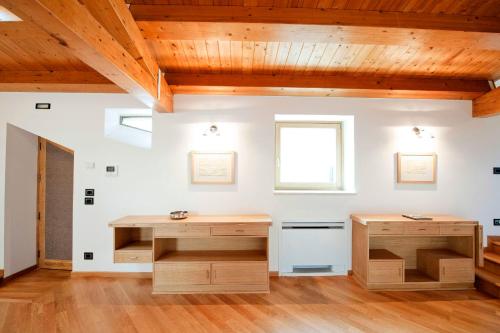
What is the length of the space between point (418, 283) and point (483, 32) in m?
2.67

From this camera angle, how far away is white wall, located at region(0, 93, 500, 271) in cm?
337

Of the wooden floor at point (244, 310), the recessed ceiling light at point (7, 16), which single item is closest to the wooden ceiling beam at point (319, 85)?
the recessed ceiling light at point (7, 16)

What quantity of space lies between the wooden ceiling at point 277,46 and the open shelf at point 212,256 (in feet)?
6.14

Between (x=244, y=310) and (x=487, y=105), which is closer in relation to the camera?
(x=244, y=310)

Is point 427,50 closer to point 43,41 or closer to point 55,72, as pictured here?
point 43,41

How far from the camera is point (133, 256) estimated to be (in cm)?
287

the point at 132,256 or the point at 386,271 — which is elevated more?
the point at 132,256

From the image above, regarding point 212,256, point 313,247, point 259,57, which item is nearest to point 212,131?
point 259,57

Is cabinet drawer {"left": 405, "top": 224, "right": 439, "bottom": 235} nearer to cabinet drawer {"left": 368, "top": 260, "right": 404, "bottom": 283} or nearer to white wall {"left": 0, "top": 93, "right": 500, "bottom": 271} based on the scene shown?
cabinet drawer {"left": 368, "top": 260, "right": 404, "bottom": 283}

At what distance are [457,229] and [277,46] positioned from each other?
117 inches

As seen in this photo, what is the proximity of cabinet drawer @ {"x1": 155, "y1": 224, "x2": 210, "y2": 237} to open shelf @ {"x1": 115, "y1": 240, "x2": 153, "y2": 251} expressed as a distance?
0.26m

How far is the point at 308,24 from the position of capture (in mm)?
2020

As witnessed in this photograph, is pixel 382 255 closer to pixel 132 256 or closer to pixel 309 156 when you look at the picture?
pixel 309 156

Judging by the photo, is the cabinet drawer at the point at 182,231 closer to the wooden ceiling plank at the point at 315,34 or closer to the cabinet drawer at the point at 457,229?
the wooden ceiling plank at the point at 315,34
